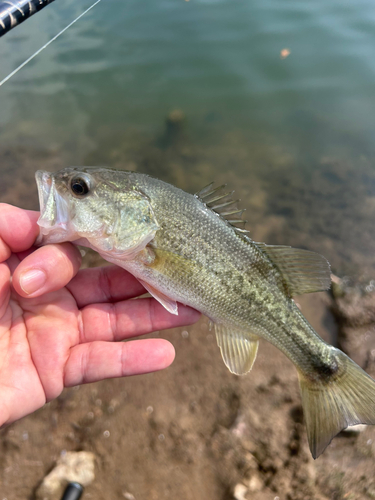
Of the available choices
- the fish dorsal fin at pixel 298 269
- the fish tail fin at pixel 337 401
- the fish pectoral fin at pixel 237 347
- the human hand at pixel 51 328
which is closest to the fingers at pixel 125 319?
the human hand at pixel 51 328

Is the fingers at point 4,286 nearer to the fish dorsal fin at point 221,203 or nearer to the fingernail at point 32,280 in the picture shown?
the fingernail at point 32,280

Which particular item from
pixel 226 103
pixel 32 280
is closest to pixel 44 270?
pixel 32 280

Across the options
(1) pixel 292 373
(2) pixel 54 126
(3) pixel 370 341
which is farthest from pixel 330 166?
(2) pixel 54 126

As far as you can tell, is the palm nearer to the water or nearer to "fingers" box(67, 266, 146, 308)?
"fingers" box(67, 266, 146, 308)

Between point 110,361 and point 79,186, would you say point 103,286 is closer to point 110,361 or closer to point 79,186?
point 110,361

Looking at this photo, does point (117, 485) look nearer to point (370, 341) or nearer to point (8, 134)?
point (370, 341)

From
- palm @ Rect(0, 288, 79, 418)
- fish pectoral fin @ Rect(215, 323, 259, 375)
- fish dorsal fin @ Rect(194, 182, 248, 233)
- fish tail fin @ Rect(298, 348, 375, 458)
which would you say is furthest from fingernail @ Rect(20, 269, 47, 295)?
fish tail fin @ Rect(298, 348, 375, 458)
